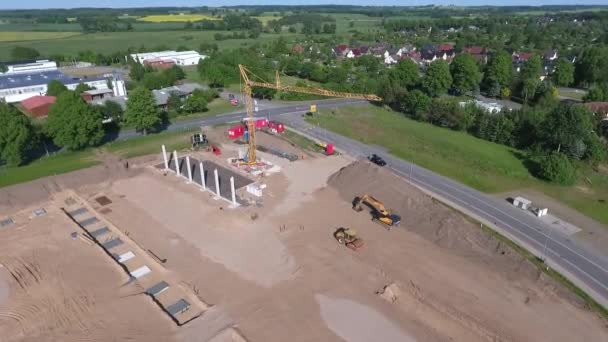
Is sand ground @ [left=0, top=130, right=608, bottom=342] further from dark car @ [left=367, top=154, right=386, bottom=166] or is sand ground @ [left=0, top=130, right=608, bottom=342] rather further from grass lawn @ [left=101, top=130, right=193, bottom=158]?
grass lawn @ [left=101, top=130, right=193, bottom=158]

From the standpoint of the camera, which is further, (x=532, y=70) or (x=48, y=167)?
(x=532, y=70)

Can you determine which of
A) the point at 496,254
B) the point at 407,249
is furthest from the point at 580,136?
the point at 407,249

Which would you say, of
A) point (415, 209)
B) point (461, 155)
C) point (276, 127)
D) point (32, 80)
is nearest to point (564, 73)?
point (461, 155)

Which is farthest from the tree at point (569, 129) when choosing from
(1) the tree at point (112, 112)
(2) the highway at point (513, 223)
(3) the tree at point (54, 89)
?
(3) the tree at point (54, 89)

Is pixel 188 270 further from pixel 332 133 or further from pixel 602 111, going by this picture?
pixel 602 111

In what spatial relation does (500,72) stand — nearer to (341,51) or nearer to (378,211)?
(378,211)

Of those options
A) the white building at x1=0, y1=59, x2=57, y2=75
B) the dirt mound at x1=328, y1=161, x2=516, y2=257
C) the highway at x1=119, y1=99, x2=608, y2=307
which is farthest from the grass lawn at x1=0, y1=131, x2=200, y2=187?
the white building at x1=0, y1=59, x2=57, y2=75
